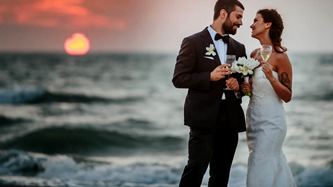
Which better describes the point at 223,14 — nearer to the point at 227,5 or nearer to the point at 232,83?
the point at 227,5

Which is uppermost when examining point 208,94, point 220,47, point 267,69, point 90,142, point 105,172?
point 220,47

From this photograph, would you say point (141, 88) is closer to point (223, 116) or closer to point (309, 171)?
point (309, 171)

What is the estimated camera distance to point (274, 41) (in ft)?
11.3

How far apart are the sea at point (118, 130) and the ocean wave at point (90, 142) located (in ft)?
0.08

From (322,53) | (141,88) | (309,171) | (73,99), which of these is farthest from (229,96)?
(322,53)

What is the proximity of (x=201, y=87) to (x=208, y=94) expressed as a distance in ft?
0.34

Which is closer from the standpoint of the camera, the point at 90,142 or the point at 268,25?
the point at 268,25

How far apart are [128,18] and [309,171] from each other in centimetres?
1650

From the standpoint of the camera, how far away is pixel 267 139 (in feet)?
10.9

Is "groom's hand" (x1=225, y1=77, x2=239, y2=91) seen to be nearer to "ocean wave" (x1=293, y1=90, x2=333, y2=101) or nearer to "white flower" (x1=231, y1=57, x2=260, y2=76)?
"white flower" (x1=231, y1=57, x2=260, y2=76)

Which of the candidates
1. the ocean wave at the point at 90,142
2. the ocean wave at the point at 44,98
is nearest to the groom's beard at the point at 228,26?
the ocean wave at the point at 90,142

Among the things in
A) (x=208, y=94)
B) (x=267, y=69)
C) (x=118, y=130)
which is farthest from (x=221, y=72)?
(x=118, y=130)

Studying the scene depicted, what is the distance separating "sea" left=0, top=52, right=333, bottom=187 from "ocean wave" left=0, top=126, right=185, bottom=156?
0.02 metres

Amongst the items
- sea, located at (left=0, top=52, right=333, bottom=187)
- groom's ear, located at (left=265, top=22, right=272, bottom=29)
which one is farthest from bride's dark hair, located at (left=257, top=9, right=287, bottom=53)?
sea, located at (left=0, top=52, right=333, bottom=187)
